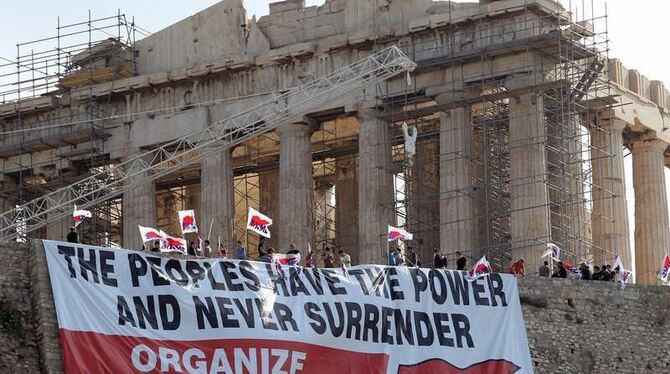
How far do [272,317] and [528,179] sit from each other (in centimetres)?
2300

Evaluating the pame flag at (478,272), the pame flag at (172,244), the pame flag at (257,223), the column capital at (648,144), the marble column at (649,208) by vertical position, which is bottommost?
the pame flag at (478,272)

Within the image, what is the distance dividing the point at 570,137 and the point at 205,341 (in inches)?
1062

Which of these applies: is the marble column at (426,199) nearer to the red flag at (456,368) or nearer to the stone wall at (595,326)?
the stone wall at (595,326)

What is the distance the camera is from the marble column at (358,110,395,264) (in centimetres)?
8431

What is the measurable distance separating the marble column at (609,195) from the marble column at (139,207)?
17930mm

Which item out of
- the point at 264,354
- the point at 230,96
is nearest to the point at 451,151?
the point at 230,96

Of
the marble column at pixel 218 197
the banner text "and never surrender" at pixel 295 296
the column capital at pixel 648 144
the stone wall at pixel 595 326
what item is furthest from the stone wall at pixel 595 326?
the marble column at pixel 218 197

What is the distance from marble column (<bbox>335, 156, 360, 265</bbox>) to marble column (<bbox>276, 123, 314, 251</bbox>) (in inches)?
238

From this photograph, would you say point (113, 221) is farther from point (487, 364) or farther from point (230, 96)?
point (487, 364)

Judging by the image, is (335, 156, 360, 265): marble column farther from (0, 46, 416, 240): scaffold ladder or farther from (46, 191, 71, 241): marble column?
(46, 191, 71, 241): marble column

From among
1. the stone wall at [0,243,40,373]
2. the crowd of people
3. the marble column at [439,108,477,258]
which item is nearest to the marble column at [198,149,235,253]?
the marble column at [439,108,477,258]

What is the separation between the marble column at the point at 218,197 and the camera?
288 feet

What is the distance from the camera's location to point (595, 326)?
67500 millimetres

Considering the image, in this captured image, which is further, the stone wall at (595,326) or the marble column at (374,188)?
the marble column at (374,188)
